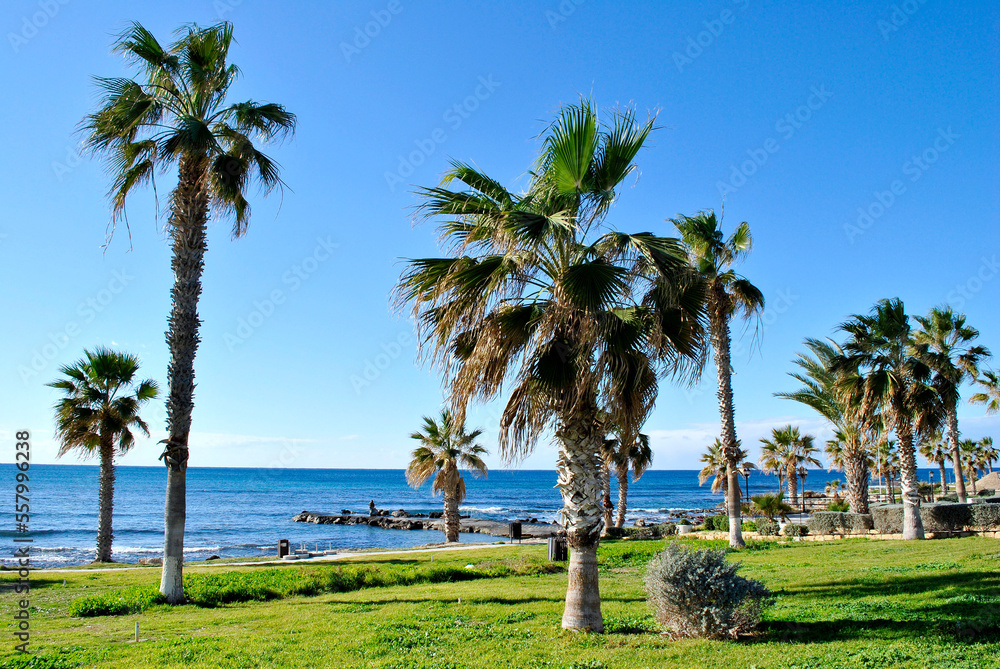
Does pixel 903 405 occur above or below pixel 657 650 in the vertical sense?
above

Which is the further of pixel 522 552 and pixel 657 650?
pixel 522 552

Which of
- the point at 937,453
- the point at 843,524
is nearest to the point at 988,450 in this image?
the point at 937,453

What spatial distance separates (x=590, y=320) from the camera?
8.96 meters

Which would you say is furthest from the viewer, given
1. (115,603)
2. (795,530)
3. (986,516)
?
(795,530)

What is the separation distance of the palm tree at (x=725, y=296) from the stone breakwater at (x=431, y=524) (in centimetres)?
2529

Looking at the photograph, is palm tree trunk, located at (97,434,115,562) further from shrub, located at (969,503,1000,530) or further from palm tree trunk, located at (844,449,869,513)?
palm tree trunk, located at (844,449,869,513)

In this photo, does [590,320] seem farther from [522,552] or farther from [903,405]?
[903,405]

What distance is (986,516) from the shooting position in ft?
73.8

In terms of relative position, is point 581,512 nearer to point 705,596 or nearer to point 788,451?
point 705,596

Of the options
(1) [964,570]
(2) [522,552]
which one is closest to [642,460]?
(2) [522,552]

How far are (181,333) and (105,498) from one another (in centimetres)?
1477

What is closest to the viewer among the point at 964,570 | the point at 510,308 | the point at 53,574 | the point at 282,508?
the point at 510,308

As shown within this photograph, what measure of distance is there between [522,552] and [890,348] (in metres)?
14.9

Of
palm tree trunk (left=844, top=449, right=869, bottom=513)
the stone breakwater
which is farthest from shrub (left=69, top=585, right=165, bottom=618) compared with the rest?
the stone breakwater
